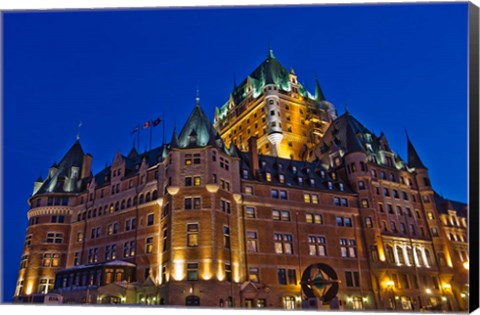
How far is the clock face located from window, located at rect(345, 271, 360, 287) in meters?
5.25

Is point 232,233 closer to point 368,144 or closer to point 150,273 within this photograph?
point 150,273

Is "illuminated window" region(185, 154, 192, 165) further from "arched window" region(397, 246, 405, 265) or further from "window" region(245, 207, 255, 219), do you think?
"arched window" region(397, 246, 405, 265)

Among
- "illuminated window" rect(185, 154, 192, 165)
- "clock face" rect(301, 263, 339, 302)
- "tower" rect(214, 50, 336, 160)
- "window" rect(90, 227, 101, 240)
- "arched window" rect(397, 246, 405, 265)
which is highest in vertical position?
"tower" rect(214, 50, 336, 160)

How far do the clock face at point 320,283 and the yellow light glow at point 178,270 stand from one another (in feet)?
37.6

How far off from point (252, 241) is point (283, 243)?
11.6ft

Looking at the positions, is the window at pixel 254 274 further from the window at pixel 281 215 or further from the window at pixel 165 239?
the window at pixel 165 239

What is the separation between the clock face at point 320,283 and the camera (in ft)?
A: 136

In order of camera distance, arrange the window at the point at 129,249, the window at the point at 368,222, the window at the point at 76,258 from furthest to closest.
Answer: the window at the point at 368,222 → the window at the point at 76,258 → the window at the point at 129,249

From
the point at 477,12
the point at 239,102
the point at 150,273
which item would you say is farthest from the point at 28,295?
the point at 239,102

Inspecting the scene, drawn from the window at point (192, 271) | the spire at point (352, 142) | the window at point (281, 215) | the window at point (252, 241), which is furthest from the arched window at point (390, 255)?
the window at point (192, 271)

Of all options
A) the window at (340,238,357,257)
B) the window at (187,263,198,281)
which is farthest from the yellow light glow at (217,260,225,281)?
the window at (340,238,357,257)

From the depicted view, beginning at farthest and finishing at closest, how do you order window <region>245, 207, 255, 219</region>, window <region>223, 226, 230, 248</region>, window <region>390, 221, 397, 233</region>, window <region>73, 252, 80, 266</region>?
window <region>390, 221, 397, 233</region> < window <region>73, 252, 80, 266</region> < window <region>245, 207, 255, 219</region> < window <region>223, 226, 230, 248</region>

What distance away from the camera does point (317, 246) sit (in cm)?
4788

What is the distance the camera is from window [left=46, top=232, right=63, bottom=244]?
51.5 m
